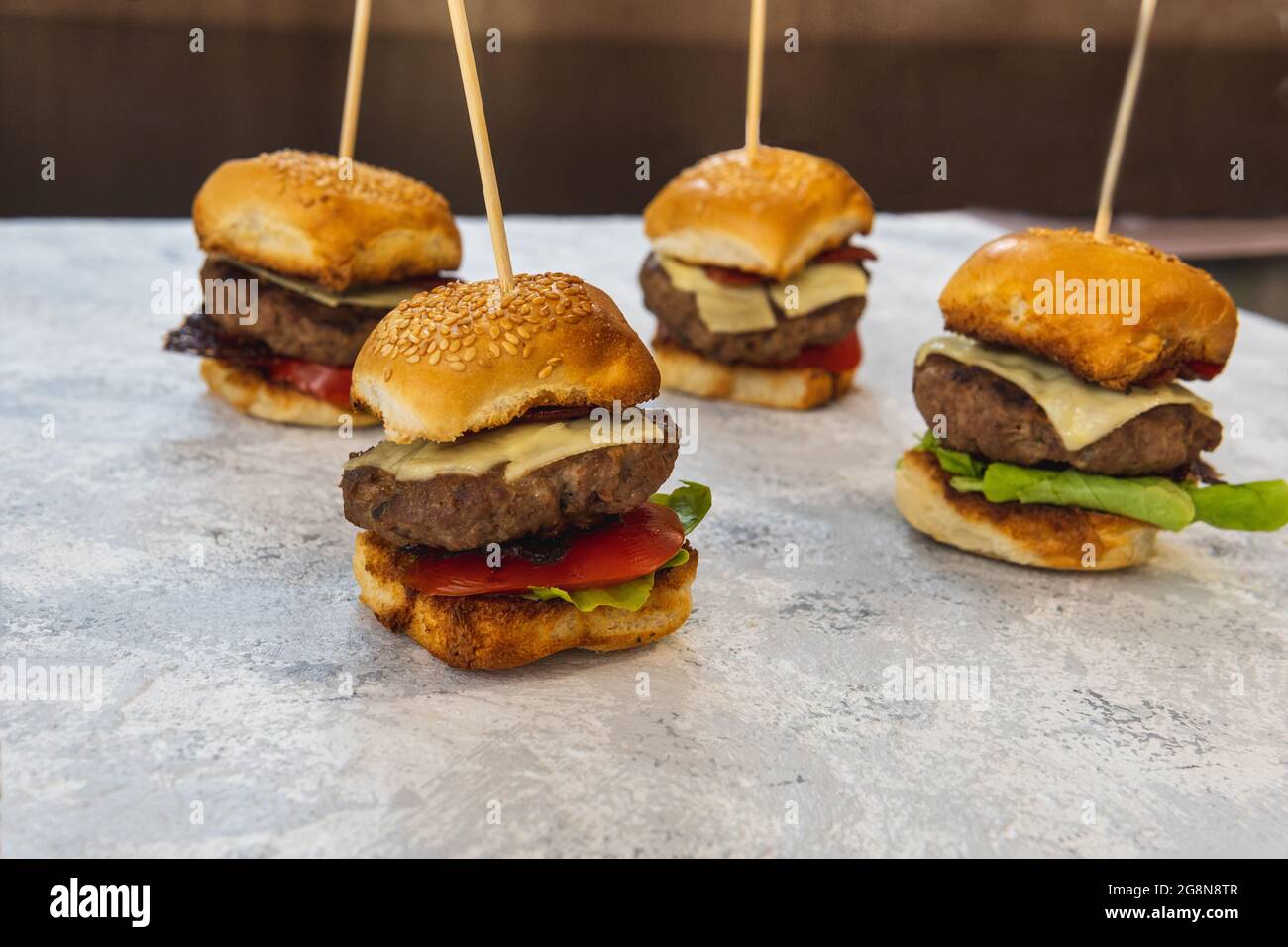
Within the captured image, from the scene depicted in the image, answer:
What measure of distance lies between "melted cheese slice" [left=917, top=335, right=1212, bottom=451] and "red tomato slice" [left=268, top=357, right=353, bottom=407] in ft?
8.93

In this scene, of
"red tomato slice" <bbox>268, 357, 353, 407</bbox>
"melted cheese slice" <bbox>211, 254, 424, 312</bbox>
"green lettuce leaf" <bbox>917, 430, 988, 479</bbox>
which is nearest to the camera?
"green lettuce leaf" <bbox>917, 430, 988, 479</bbox>

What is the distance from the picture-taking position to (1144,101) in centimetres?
1134

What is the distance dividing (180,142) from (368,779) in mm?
8557

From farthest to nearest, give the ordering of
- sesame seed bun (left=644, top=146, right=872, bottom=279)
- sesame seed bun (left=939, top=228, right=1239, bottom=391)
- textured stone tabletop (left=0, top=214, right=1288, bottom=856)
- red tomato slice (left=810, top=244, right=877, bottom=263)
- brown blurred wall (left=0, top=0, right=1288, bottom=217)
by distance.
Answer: brown blurred wall (left=0, top=0, right=1288, bottom=217), red tomato slice (left=810, top=244, right=877, bottom=263), sesame seed bun (left=644, top=146, right=872, bottom=279), sesame seed bun (left=939, top=228, right=1239, bottom=391), textured stone tabletop (left=0, top=214, right=1288, bottom=856)

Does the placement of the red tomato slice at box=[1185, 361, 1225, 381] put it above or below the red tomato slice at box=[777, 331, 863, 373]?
above

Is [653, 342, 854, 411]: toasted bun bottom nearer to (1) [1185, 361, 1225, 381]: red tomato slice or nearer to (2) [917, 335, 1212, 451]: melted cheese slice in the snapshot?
(2) [917, 335, 1212, 451]: melted cheese slice

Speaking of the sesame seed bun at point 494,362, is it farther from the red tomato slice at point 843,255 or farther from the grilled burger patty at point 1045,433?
the red tomato slice at point 843,255

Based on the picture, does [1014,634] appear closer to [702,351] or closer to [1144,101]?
[702,351]

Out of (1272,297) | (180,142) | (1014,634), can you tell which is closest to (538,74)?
(180,142)

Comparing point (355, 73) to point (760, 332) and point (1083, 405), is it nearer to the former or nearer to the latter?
point (760, 332)

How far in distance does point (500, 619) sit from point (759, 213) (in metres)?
3.08

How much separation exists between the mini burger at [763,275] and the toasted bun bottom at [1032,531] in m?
1.65

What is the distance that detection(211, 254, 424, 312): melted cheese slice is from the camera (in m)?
5.70

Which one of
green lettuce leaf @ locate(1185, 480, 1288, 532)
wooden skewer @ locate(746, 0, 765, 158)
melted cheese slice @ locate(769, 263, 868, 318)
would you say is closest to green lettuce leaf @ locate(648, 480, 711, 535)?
green lettuce leaf @ locate(1185, 480, 1288, 532)
